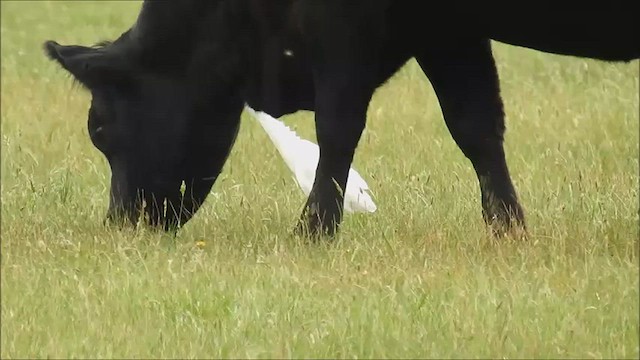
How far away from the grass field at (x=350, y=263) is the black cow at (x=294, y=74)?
24cm

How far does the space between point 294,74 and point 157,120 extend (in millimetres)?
736

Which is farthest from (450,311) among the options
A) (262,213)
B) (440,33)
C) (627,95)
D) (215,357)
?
(627,95)

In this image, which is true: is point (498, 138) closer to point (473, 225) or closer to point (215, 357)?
point (473, 225)

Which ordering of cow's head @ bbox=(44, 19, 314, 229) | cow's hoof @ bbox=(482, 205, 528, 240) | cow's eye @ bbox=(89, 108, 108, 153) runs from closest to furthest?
1. cow's hoof @ bbox=(482, 205, 528, 240)
2. cow's head @ bbox=(44, 19, 314, 229)
3. cow's eye @ bbox=(89, 108, 108, 153)

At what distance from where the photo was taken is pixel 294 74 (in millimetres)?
5742

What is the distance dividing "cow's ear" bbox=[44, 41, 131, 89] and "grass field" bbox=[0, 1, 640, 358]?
0.69ft

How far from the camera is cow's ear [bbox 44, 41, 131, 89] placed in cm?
605

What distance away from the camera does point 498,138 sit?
6016 millimetres

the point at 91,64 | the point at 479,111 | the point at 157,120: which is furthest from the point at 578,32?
the point at 91,64

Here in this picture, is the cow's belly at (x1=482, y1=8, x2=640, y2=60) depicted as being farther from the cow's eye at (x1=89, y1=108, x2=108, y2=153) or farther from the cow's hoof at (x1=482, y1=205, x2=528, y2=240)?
the cow's eye at (x1=89, y1=108, x2=108, y2=153)

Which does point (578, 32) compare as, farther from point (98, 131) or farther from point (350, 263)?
point (98, 131)

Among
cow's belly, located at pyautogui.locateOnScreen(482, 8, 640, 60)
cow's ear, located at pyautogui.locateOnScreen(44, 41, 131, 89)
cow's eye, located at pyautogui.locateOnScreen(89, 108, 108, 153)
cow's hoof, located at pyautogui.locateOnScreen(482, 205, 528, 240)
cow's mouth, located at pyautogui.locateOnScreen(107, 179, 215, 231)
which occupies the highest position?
cow's belly, located at pyautogui.locateOnScreen(482, 8, 640, 60)

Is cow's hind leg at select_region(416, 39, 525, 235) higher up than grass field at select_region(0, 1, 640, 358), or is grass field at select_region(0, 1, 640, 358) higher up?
cow's hind leg at select_region(416, 39, 525, 235)

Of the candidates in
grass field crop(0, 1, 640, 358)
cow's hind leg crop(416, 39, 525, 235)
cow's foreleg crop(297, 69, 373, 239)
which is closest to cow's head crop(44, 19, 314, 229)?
grass field crop(0, 1, 640, 358)
